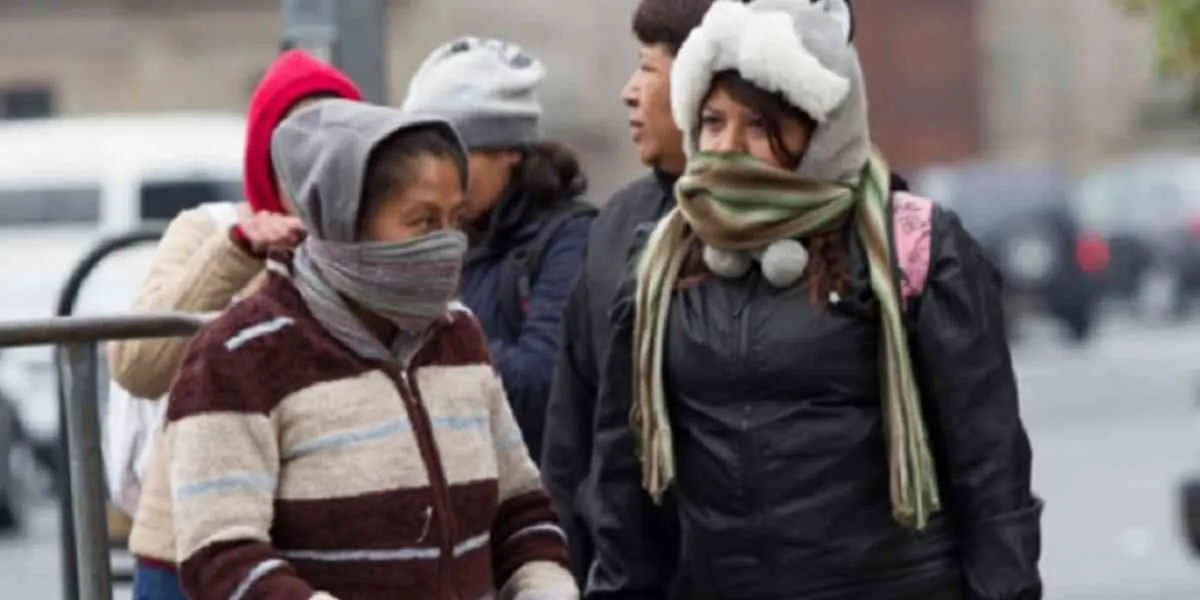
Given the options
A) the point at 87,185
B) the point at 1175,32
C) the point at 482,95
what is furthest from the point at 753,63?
the point at 87,185

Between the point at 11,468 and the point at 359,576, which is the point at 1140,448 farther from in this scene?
the point at 359,576

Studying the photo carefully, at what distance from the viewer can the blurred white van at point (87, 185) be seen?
25344mm

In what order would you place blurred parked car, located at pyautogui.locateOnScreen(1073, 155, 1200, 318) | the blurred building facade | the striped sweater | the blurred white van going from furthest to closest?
the blurred building facade → blurred parked car, located at pyautogui.locateOnScreen(1073, 155, 1200, 318) → the blurred white van → the striped sweater

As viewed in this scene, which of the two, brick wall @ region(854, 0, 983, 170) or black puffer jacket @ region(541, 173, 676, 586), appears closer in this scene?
black puffer jacket @ region(541, 173, 676, 586)

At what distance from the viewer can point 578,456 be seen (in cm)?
600

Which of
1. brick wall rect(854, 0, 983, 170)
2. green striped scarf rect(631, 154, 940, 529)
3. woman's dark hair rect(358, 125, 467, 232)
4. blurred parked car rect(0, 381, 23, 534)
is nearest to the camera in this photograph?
woman's dark hair rect(358, 125, 467, 232)

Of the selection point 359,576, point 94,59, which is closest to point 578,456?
point 359,576

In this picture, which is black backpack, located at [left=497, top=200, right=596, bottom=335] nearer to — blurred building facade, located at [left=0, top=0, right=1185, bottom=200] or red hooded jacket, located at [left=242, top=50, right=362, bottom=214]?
red hooded jacket, located at [left=242, top=50, right=362, bottom=214]

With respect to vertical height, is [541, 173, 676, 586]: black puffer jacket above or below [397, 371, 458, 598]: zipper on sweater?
below

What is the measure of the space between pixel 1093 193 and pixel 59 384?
33.6 meters

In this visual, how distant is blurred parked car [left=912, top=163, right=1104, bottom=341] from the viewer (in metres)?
35.4

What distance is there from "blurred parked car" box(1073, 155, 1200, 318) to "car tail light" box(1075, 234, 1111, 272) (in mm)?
33

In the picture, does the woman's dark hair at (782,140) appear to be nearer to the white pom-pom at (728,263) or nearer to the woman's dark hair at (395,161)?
→ the white pom-pom at (728,263)

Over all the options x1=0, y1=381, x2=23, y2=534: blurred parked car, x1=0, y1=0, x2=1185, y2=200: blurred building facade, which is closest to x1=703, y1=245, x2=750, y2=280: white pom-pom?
Result: x1=0, y1=381, x2=23, y2=534: blurred parked car
